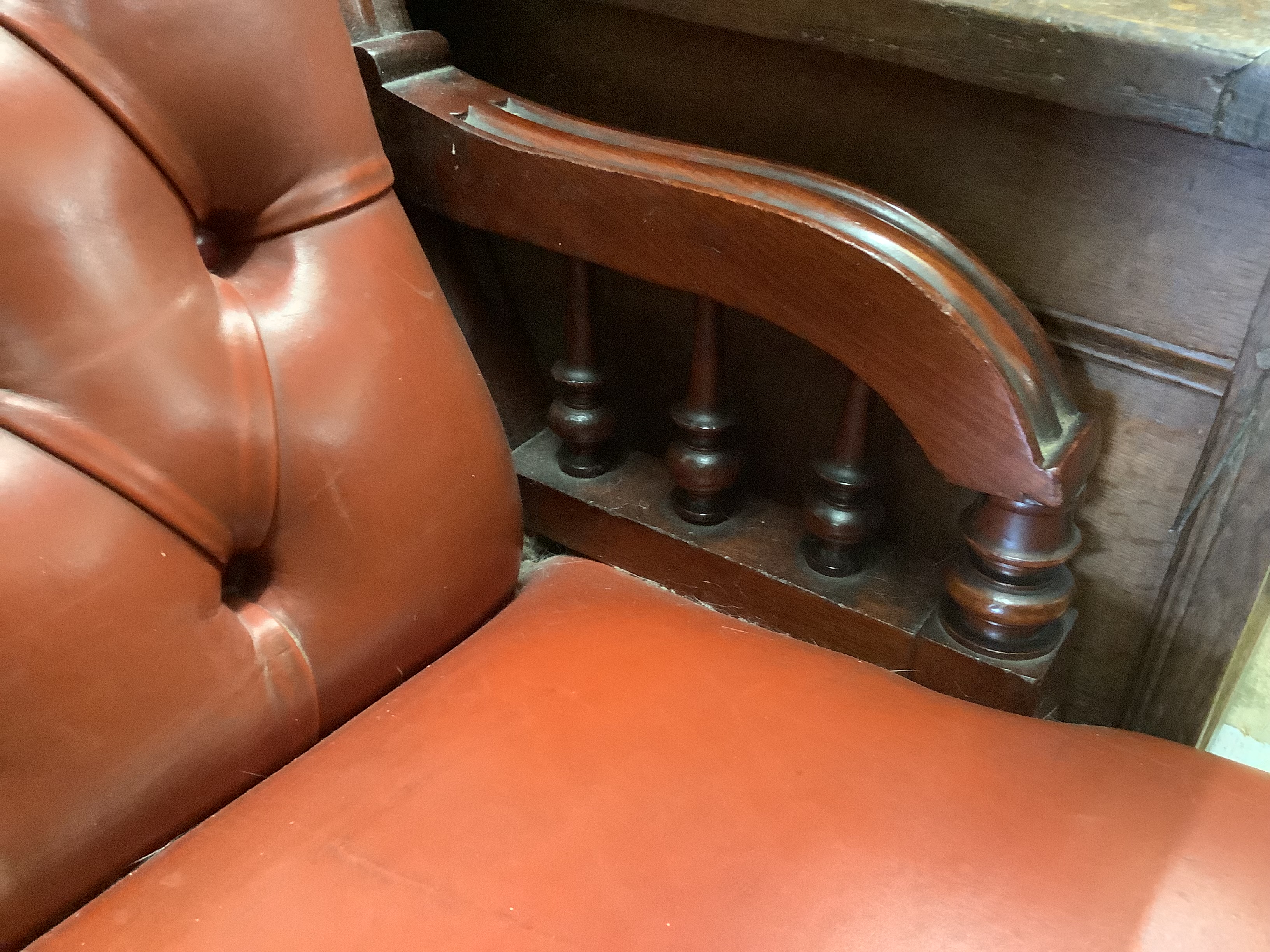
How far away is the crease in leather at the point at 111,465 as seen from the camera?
0.46 m

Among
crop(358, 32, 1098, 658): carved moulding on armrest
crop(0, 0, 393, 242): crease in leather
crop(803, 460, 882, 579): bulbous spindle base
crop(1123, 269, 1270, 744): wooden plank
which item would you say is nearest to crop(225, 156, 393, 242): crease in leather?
crop(0, 0, 393, 242): crease in leather

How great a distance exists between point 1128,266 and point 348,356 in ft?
1.44

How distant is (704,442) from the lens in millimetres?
742

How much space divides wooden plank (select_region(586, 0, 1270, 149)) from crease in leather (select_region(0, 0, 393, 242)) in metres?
0.28

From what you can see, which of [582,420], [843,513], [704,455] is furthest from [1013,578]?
[582,420]

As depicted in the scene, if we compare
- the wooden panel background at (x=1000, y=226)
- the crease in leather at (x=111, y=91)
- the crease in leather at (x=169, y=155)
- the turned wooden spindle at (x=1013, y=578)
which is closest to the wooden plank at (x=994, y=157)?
the wooden panel background at (x=1000, y=226)

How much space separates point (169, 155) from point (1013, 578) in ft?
1.65

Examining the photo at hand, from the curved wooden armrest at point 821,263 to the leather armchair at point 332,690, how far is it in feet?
0.33

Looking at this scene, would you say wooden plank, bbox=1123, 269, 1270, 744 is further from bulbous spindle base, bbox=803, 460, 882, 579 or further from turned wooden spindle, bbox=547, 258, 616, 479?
turned wooden spindle, bbox=547, 258, 616, 479

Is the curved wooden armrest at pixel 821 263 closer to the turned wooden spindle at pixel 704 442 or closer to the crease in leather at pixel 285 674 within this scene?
the turned wooden spindle at pixel 704 442

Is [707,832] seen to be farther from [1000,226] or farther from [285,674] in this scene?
[1000,226]

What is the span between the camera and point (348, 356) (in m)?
0.56

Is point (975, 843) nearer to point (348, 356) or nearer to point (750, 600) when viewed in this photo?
point (750, 600)

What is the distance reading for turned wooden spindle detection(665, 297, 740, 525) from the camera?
726 mm
